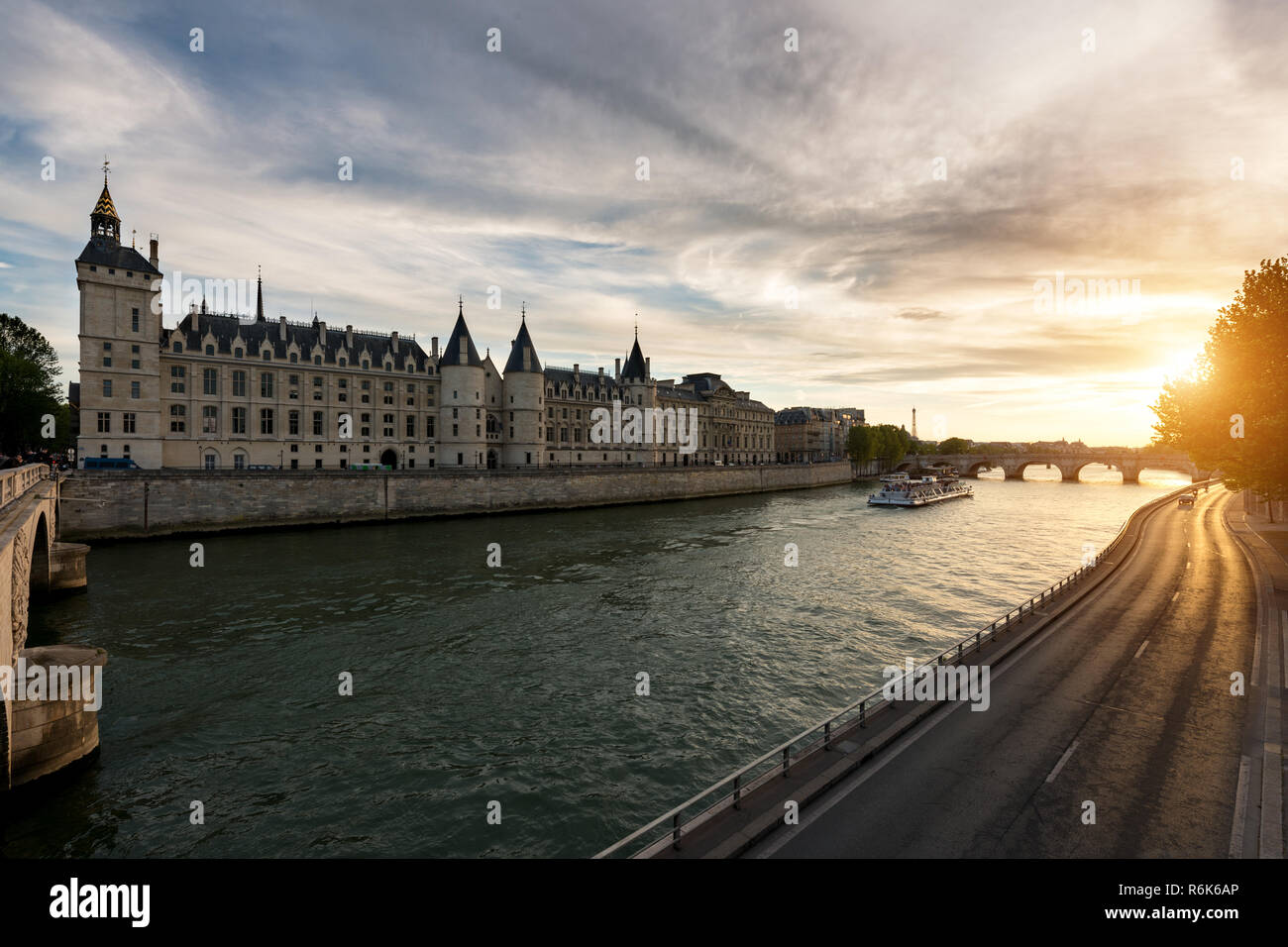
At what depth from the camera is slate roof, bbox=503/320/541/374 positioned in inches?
3147

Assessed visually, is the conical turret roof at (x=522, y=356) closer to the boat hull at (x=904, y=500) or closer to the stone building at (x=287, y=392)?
the stone building at (x=287, y=392)

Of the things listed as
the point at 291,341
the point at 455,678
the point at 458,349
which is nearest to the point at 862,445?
the point at 458,349

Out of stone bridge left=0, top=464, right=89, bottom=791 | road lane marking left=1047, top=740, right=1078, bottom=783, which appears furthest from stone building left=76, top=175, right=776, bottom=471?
road lane marking left=1047, top=740, right=1078, bottom=783

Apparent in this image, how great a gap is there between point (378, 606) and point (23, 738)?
1510 cm

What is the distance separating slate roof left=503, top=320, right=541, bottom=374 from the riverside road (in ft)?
231

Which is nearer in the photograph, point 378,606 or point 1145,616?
point 1145,616

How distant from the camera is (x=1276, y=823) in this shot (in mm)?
9148

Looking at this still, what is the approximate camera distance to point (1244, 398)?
27.7m

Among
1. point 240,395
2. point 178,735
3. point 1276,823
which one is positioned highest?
point 240,395

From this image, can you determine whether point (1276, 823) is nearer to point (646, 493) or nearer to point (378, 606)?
point (378, 606)

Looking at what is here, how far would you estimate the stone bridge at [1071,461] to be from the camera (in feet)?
394

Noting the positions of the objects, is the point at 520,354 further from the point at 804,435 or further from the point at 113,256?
the point at 804,435

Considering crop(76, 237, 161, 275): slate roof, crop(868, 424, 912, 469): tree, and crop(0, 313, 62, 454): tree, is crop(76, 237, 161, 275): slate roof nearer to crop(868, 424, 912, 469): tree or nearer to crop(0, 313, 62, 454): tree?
crop(0, 313, 62, 454): tree
